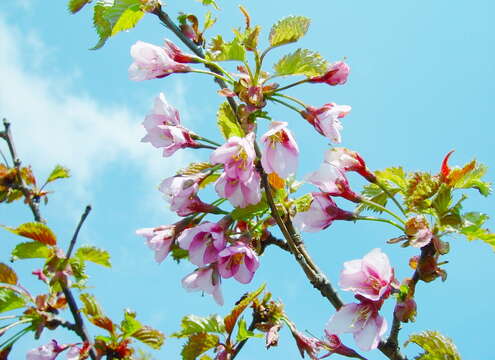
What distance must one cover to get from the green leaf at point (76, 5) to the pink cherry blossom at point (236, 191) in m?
1.35

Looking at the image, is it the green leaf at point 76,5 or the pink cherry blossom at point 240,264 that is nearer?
the pink cherry blossom at point 240,264

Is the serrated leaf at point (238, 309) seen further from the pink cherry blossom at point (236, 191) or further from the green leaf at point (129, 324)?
the green leaf at point (129, 324)

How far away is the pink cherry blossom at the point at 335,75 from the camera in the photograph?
1.99 m

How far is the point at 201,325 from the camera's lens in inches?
89.4

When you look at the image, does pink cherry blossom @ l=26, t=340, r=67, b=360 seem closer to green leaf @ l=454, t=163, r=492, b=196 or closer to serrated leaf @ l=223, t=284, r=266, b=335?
serrated leaf @ l=223, t=284, r=266, b=335

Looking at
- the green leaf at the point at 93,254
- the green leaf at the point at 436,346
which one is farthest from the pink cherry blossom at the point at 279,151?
the green leaf at the point at 93,254

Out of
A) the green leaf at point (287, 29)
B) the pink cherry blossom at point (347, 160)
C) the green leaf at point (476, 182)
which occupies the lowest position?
the green leaf at point (476, 182)

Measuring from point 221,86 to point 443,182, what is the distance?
2.84 feet

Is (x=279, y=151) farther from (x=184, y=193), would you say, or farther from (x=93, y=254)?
(x=93, y=254)

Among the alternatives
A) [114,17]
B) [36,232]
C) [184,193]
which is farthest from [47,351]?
[114,17]

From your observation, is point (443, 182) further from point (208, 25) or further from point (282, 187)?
point (208, 25)

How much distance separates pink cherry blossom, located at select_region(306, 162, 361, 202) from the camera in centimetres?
188

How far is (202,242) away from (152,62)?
0.70 meters

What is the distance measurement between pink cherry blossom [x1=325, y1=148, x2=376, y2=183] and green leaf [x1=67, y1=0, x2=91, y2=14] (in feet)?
4.79
